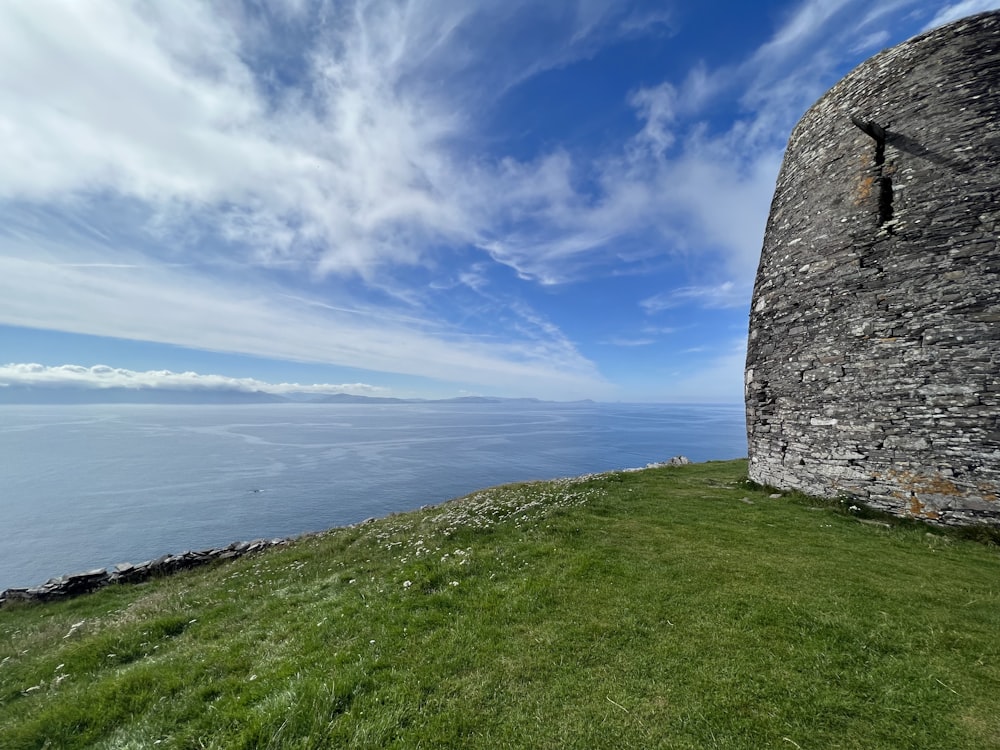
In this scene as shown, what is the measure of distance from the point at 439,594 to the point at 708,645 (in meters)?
5.58

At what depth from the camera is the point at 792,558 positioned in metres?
10.4

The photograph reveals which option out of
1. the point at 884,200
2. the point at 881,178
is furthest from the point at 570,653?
the point at 881,178

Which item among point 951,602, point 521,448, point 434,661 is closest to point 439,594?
point 434,661

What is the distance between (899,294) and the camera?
14.0m

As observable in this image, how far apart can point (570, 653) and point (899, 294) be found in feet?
52.6

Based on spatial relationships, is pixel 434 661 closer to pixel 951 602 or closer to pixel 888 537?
pixel 951 602

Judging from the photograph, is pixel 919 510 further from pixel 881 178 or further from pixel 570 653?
pixel 570 653

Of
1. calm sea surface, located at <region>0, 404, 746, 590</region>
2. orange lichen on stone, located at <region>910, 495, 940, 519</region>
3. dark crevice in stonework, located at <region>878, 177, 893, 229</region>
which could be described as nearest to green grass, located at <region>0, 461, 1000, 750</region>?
orange lichen on stone, located at <region>910, 495, 940, 519</region>

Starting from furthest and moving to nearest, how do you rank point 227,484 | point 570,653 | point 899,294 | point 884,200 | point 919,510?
point 227,484 → point 884,200 → point 899,294 → point 919,510 → point 570,653

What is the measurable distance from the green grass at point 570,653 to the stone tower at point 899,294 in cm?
237

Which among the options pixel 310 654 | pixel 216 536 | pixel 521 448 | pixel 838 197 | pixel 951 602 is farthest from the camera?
pixel 521 448

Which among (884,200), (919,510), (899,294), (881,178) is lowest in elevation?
(919,510)

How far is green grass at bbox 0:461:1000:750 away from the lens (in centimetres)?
549

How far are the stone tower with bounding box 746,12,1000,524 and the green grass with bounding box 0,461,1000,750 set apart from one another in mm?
2373
